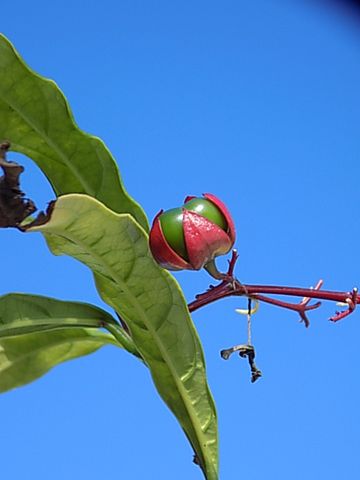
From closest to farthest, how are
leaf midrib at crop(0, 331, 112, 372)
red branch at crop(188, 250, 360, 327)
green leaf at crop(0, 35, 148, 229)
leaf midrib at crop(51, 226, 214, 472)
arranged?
red branch at crop(188, 250, 360, 327), leaf midrib at crop(51, 226, 214, 472), green leaf at crop(0, 35, 148, 229), leaf midrib at crop(0, 331, 112, 372)

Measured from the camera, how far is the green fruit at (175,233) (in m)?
1.16

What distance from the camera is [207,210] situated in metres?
1.21

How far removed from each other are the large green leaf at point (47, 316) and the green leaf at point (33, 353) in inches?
4.9

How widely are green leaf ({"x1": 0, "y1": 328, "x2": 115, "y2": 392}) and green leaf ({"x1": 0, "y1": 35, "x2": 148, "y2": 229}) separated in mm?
303

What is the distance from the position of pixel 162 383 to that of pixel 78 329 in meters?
0.24

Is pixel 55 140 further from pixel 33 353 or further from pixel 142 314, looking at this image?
pixel 33 353

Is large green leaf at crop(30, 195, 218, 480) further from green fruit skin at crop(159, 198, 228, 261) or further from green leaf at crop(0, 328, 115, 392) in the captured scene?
green leaf at crop(0, 328, 115, 392)

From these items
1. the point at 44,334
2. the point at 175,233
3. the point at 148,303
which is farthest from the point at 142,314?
the point at 44,334

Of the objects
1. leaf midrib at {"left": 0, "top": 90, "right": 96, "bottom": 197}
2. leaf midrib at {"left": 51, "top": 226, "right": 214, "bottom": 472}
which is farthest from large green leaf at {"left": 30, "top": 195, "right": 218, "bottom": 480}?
leaf midrib at {"left": 0, "top": 90, "right": 96, "bottom": 197}

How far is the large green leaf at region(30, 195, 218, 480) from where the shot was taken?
119 centimetres

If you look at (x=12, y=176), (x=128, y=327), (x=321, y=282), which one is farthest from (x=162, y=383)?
(x=12, y=176)

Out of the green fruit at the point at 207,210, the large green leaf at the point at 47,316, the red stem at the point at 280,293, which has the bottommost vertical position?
the large green leaf at the point at 47,316

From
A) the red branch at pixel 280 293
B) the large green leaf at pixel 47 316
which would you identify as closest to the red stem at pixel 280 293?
the red branch at pixel 280 293

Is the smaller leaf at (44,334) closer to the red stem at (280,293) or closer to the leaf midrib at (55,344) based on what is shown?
the leaf midrib at (55,344)
